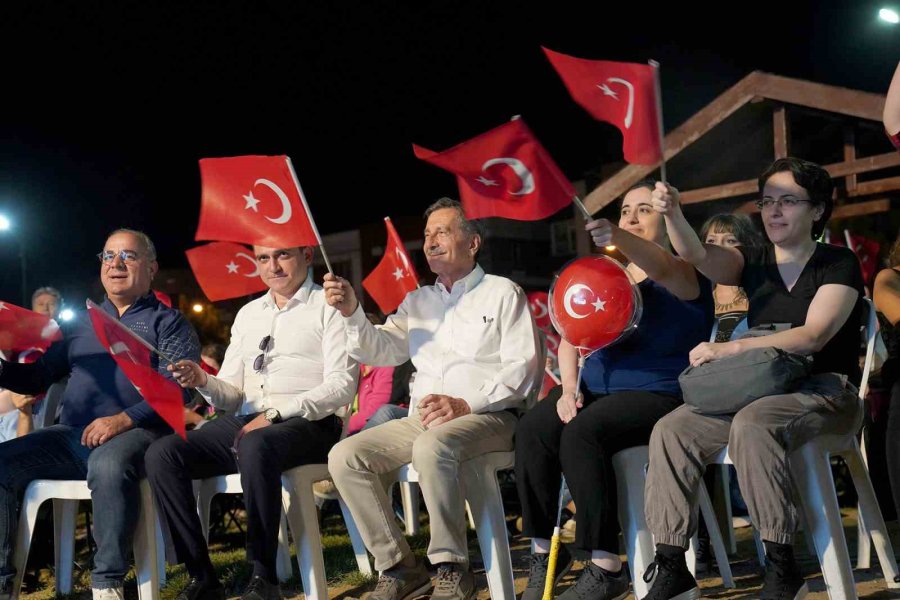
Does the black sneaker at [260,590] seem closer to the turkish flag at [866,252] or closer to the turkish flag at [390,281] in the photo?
the turkish flag at [390,281]

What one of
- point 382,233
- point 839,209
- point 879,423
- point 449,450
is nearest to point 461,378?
point 449,450

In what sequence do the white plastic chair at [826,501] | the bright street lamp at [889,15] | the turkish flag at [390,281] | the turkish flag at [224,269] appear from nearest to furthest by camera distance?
the white plastic chair at [826,501], the turkish flag at [224,269], the turkish flag at [390,281], the bright street lamp at [889,15]

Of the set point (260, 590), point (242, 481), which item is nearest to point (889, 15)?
point (242, 481)

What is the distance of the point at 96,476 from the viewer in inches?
151

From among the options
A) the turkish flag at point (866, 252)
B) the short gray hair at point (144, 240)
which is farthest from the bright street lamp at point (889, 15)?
the short gray hair at point (144, 240)

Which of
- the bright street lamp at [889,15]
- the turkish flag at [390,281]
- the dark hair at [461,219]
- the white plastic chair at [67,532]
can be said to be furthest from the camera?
the bright street lamp at [889,15]

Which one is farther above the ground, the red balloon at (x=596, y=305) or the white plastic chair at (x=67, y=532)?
the red balloon at (x=596, y=305)

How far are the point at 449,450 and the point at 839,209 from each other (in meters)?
7.48

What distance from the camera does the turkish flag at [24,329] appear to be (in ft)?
14.4

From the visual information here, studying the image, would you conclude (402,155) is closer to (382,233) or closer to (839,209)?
(382,233)

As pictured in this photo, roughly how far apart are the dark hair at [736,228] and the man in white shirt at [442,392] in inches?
44.9

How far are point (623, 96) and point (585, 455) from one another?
1.31m

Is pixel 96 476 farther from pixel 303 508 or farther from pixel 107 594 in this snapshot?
pixel 303 508

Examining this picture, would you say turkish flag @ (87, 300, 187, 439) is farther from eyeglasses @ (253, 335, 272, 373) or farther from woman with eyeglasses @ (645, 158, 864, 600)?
woman with eyeglasses @ (645, 158, 864, 600)
